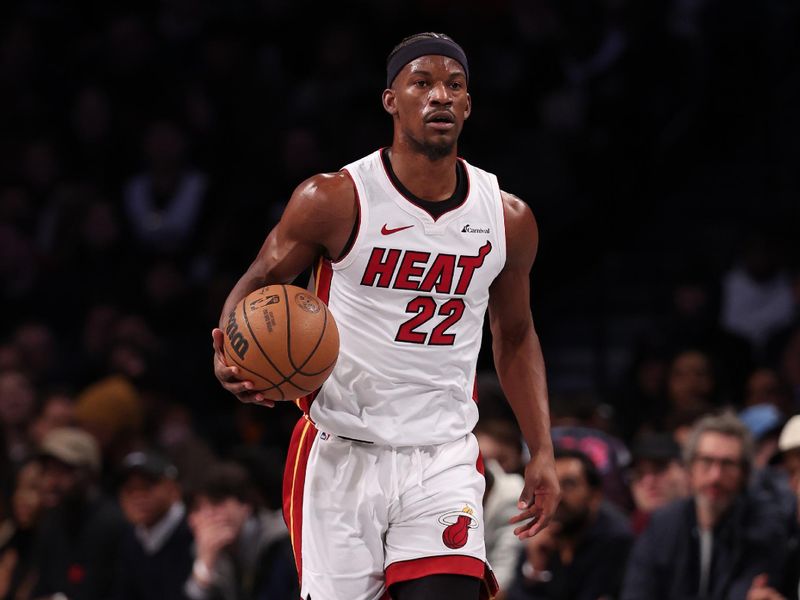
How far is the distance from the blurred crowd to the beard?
13.3 ft

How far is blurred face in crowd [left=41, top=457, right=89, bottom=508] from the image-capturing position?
7.95 m

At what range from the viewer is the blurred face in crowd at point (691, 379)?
8.90 meters

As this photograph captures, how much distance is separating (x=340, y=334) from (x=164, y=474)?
3379 mm

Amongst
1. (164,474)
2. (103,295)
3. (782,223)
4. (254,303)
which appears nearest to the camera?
(254,303)

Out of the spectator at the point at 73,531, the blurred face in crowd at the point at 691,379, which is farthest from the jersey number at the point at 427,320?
the blurred face in crowd at the point at 691,379

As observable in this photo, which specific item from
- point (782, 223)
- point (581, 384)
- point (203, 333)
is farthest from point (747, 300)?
point (203, 333)

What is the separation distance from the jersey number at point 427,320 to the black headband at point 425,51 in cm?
70

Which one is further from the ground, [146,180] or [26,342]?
[146,180]

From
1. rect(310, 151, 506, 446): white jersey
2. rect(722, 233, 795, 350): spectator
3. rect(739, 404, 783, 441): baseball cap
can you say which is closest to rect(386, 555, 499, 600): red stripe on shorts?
rect(310, 151, 506, 446): white jersey

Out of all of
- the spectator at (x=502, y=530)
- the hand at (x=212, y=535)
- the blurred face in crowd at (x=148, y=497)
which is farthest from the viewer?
the blurred face in crowd at (x=148, y=497)

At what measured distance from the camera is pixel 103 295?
10906 millimetres

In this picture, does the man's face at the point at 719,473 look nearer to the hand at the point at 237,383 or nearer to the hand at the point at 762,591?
the hand at the point at 762,591

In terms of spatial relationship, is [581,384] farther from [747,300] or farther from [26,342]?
[26,342]

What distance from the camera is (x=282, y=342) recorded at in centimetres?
420
